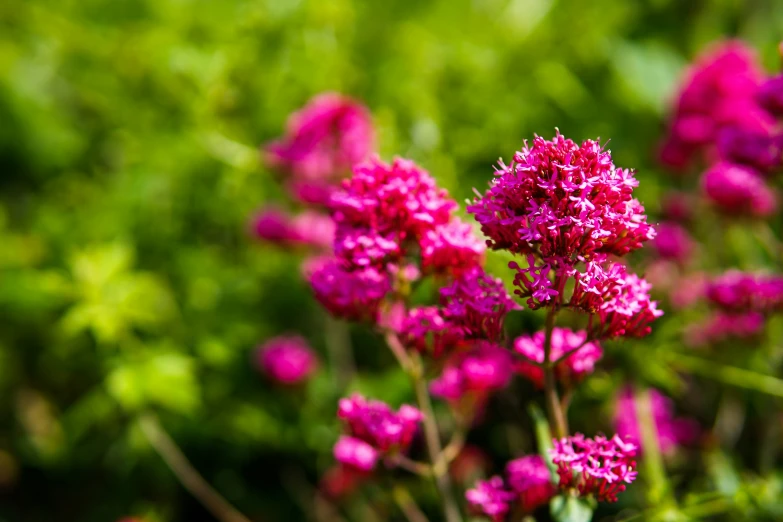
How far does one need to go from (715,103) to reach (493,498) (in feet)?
5.34

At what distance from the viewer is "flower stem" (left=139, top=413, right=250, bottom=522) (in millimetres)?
2301

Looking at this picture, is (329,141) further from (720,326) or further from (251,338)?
(720,326)

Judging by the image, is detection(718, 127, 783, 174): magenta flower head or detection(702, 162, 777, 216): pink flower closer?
detection(718, 127, 783, 174): magenta flower head

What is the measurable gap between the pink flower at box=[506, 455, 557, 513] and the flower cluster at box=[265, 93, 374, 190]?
51.6 inches

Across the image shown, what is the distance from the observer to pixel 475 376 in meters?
1.57

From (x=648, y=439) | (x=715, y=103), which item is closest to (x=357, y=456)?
(x=648, y=439)

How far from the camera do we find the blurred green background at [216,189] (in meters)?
2.46

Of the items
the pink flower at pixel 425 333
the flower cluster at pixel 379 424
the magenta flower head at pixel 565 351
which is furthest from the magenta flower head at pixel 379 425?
the magenta flower head at pixel 565 351

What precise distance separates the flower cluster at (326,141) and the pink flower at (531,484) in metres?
1.31

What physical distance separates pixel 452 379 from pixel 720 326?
807 mm

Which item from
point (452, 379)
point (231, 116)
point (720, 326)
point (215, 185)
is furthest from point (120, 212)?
point (720, 326)

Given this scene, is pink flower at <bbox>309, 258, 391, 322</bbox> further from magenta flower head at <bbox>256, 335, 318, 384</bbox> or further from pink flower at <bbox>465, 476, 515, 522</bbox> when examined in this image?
magenta flower head at <bbox>256, 335, 318, 384</bbox>

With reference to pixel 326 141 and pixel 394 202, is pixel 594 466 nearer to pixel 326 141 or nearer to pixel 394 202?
pixel 394 202

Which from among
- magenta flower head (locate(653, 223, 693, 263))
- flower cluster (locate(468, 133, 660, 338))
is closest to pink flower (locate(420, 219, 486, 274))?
flower cluster (locate(468, 133, 660, 338))
